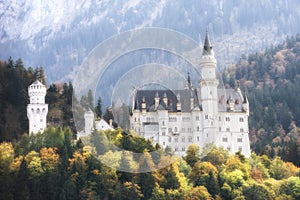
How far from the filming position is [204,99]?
8188 cm

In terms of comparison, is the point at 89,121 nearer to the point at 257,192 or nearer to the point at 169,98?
the point at 169,98

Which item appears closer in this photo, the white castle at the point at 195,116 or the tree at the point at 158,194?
the tree at the point at 158,194

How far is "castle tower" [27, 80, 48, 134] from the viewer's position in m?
83.9

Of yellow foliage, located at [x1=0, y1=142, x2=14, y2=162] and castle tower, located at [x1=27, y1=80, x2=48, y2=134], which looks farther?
castle tower, located at [x1=27, y1=80, x2=48, y2=134]

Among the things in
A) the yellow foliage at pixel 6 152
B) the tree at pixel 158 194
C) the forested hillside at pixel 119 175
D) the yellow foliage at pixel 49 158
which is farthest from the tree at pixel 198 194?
the yellow foliage at pixel 6 152

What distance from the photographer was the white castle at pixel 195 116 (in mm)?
80625

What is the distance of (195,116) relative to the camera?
82.3 meters

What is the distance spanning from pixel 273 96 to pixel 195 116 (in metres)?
65.5

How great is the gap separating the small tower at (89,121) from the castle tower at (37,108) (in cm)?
727

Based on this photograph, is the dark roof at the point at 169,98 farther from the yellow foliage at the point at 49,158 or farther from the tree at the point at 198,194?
the tree at the point at 198,194

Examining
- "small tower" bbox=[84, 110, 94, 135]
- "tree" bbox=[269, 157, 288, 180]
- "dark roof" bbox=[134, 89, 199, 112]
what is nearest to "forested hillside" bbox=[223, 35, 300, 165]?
"tree" bbox=[269, 157, 288, 180]

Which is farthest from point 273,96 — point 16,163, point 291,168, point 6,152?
point 16,163

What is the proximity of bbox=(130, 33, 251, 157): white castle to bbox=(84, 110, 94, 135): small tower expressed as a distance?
456cm

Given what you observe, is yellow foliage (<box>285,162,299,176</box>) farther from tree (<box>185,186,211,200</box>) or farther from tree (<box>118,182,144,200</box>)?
tree (<box>118,182,144,200</box>)
